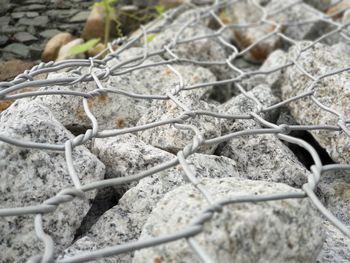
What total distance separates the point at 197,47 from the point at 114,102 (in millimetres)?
483

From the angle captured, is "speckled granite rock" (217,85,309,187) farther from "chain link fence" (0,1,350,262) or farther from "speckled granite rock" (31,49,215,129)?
"speckled granite rock" (31,49,215,129)

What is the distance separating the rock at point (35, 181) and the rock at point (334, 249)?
34 centimetres

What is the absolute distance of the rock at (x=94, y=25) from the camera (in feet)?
3.87

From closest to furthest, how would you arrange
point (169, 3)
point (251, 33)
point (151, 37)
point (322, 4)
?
1. point (151, 37)
2. point (251, 33)
3. point (169, 3)
4. point (322, 4)

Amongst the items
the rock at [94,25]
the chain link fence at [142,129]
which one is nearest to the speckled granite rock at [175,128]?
the chain link fence at [142,129]

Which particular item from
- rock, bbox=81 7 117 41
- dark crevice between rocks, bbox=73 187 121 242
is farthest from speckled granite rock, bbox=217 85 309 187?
rock, bbox=81 7 117 41

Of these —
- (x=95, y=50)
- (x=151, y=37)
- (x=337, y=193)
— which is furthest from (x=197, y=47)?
(x=337, y=193)

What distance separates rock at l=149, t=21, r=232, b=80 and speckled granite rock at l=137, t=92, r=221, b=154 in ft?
1.39

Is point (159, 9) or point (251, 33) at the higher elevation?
point (159, 9)

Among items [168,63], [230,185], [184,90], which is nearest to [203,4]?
[168,63]

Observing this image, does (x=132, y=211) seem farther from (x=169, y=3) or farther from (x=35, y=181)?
(x=169, y=3)

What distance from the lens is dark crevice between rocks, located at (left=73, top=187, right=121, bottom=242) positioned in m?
0.65

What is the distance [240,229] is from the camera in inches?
18.1

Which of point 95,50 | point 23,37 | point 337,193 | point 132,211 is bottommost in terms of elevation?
point 337,193
